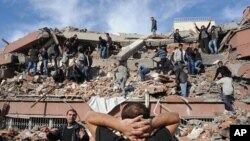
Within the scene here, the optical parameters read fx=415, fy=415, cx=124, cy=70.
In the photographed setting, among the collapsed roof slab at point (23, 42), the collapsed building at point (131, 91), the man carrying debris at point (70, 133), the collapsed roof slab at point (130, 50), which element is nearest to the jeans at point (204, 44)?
the collapsed building at point (131, 91)

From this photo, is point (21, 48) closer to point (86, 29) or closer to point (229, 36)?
point (86, 29)

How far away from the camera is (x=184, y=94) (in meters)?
15.1

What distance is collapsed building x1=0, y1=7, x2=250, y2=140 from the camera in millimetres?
14523

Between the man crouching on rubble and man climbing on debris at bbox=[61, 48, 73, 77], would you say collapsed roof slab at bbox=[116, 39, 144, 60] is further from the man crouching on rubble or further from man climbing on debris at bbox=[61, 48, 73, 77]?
the man crouching on rubble

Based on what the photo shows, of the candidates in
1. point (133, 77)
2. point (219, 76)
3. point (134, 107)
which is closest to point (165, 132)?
point (134, 107)

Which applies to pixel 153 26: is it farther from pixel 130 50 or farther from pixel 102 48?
pixel 102 48

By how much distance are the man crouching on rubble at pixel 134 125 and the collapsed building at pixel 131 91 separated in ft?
31.3

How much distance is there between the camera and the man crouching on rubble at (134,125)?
8.50 ft

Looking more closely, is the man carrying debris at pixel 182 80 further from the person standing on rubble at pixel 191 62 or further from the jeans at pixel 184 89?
the person standing on rubble at pixel 191 62

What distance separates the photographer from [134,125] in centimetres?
257

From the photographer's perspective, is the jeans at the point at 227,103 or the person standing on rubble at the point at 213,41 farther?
the person standing on rubble at the point at 213,41

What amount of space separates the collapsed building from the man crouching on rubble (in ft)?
31.3

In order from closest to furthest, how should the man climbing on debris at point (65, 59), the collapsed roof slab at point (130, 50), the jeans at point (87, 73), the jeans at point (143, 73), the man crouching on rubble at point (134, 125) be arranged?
the man crouching on rubble at point (134, 125), the jeans at point (143, 73), the jeans at point (87, 73), the man climbing on debris at point (65, 59), the collapsed roof slab at point (130, 50)

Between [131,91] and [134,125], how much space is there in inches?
537
